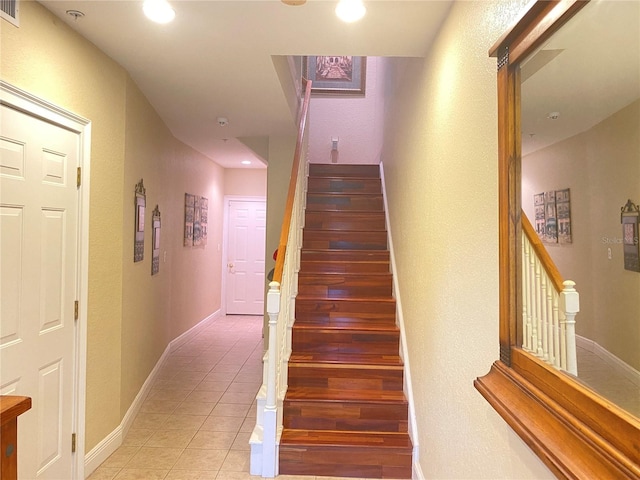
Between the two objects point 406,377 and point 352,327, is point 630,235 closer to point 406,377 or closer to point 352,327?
point 406,377

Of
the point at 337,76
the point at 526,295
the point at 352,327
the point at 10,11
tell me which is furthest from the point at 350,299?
the point at 337,76

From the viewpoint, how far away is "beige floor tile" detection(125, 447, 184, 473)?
242 centimetres

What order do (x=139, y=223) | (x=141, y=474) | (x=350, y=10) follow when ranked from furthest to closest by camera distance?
1. (x=139, y=223)
2. (x=141, y=474)
3. (x=350, y=10)

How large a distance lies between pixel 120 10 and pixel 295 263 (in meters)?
2.19

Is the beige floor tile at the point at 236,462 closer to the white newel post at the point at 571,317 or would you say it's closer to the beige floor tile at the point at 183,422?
the beige floor tile at the point at 183,422

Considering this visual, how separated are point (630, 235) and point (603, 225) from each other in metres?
0.06

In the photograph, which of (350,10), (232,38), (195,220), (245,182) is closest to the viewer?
(350,10)

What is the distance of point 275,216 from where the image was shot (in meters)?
4.39

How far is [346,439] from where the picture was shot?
2459 mm

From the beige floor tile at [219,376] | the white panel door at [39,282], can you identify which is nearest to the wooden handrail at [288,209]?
the white panel door at [39,282]

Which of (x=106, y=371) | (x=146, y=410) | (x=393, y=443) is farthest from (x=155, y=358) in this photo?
(x=393, y=443)

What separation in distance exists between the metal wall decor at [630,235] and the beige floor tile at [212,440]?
2.68 metres

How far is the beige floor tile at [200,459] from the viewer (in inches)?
95.0

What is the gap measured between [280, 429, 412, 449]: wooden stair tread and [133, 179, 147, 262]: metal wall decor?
5.60 ft
